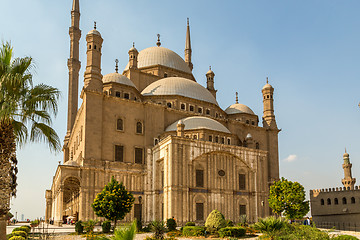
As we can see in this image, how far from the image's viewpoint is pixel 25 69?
43.1ft

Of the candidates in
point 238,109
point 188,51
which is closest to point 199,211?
point 238,109

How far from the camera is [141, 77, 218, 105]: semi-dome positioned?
43.1 meters

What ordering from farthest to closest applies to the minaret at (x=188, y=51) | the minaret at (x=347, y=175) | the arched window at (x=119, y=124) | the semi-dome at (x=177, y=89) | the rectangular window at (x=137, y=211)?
1. the minaret at (x=347, y=175)
2. the minaret at (x=188, y=51)
3. the semi-dome at (x=177, y=89)
4. the arched window at (x=119, y=124)
5. the rectangular window at (x=137, y=211)

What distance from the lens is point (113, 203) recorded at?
986 inches

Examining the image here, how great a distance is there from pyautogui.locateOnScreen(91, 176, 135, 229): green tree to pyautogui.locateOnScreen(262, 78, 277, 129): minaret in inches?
1104

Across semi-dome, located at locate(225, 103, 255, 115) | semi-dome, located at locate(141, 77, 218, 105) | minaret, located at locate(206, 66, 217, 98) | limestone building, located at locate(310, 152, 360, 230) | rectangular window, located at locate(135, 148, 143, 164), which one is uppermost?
minaret, located at locate(206, 66, 217, 98)

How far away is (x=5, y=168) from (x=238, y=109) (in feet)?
129

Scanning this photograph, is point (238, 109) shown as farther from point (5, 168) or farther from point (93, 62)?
point (5, 168)

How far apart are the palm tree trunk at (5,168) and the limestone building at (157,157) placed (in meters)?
18.4

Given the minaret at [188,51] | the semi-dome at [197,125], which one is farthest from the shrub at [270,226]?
the minaret at [188,51]

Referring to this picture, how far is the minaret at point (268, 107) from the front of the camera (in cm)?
4866

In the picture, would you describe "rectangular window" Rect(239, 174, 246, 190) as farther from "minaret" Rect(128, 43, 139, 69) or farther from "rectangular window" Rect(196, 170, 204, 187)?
"minaret" Rect(128, 43, 139, 69)

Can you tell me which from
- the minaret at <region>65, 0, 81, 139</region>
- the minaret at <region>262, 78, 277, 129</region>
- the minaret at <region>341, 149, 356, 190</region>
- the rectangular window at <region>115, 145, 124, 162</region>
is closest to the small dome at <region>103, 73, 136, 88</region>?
the rectangular window at <region>115, 145, 124, 162</region>

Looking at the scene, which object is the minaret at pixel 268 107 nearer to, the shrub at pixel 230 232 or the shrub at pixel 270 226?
the shrub at pixel 230 232
